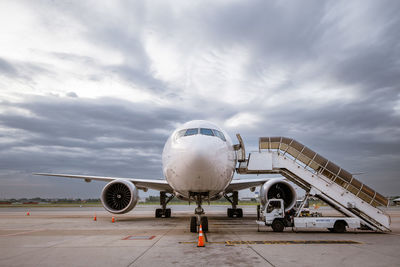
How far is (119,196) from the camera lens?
16469mm

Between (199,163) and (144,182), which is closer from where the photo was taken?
(199,163)

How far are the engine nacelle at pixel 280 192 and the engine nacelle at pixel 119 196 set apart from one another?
691 centimetres

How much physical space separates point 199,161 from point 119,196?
29.6ft

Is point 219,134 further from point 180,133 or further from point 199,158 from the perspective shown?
point 199,158

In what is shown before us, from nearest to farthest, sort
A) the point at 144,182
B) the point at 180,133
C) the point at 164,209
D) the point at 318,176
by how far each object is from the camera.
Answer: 1. the point at 180,133
2. the point at 318,176
3. the point at 144,182
4. the point at 164,209

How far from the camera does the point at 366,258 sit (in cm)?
645

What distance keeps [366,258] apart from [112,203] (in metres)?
13.1

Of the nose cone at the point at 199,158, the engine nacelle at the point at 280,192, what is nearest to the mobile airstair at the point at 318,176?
the engine nacelle at the point at 280,192

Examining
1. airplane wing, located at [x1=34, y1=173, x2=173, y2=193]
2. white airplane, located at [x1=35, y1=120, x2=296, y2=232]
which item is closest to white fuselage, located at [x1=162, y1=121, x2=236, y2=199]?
white airplane, located at [x1=35, y1=120, x2=296, y2=232]

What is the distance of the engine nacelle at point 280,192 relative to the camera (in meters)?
13.8

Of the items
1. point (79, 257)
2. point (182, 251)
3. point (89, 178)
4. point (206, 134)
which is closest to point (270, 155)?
point (206, 134)

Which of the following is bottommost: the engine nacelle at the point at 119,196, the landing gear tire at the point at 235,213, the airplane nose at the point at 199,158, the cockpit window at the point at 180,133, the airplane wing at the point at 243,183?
A: the landing gear tire at the point at 235,213

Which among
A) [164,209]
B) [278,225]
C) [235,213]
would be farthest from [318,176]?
[164,209]

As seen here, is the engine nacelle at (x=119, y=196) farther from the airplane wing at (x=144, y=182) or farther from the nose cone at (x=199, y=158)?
the nose cone at (x=199, y=158)
